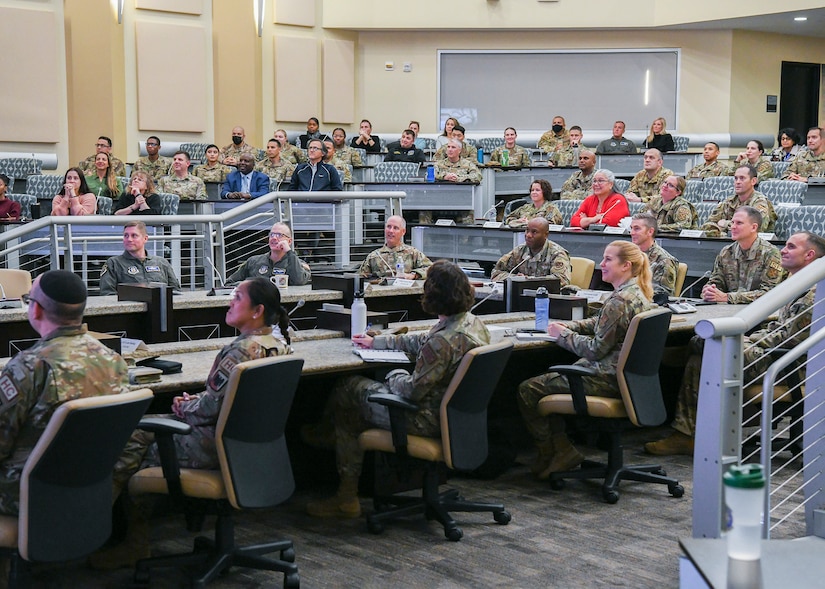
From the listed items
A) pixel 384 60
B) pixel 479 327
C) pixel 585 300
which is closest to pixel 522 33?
pixel 384 60

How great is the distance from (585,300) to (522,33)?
12254 millimetres

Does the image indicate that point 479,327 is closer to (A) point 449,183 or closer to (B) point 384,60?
(A) point 449,183

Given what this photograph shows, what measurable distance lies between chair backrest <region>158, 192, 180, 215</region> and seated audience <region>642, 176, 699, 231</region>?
14.9ft

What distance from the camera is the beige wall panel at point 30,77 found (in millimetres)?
12844

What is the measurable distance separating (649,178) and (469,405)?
786 cm

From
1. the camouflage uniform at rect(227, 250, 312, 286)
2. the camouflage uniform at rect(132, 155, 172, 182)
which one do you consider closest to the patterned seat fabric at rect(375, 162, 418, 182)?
the camouflage uniform at rect(132, 155, 172, 182)

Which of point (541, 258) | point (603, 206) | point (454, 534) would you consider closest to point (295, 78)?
point (603, 206)

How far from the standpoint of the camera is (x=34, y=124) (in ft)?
42.9

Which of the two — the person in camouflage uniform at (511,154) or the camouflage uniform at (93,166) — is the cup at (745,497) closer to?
the camouflage uniform at (93,166)

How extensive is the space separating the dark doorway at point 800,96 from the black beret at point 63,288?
53.3 feet

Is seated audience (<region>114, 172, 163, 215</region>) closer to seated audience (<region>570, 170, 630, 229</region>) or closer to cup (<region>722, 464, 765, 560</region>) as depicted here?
seated audience (<region>570, 170, 630, 229</region>)

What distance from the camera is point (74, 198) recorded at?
9742 millimetres

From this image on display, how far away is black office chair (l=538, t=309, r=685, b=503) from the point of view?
5.10 m

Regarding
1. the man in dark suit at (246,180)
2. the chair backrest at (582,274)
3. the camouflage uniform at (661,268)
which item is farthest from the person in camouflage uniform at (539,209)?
the man in dark suit at (246,180)
